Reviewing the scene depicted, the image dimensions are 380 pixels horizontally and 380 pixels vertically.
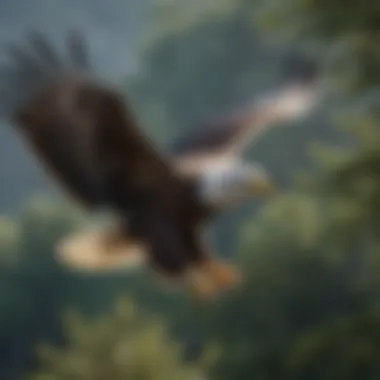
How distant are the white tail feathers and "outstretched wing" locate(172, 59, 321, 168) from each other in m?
0.16

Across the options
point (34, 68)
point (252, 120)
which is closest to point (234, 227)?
point (252, 120)

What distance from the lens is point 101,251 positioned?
1.60 meters

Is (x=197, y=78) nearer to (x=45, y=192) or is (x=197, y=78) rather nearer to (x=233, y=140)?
(x=233, y=140)

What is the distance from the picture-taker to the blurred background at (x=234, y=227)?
1599 mm

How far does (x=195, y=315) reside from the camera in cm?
162

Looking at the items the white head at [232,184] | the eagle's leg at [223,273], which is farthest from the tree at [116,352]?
the white head at [232,184]

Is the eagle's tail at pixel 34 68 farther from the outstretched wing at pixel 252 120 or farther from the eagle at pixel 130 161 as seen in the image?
the outstretched wing at pixel 252 120

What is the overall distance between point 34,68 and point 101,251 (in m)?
0.31

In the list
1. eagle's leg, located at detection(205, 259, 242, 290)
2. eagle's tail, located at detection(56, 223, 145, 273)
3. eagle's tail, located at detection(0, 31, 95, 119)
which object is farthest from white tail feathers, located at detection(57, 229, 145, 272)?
eagle's tail, located at detection(0, 31, 95, 119)

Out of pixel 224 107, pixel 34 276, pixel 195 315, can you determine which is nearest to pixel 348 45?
pixel 224 107

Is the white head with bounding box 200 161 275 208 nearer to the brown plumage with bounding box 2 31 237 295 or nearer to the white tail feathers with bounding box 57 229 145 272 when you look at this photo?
the brown plumage with bounding box 2 31 237 295

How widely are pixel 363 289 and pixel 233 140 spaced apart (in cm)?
32

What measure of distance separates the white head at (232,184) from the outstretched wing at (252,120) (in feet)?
0.10

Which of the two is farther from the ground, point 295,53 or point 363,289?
point 295,53
